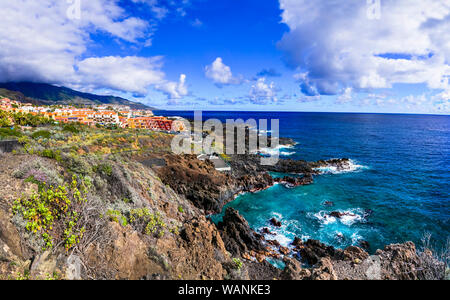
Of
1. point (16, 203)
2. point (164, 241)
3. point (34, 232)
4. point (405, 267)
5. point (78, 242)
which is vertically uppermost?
point (16, 203)

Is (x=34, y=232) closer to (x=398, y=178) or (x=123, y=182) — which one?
(x=123, y=182)

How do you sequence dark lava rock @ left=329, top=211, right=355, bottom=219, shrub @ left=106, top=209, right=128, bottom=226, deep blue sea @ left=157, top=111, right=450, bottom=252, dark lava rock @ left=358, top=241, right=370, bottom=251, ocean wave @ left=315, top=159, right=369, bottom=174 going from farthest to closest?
ocean wave @ left=315, top=159, right=369, bottom=174
dark lava rock @ left=329, top=211, right=355, bottom=219
deep blue sea @ left=157, top=111, right=450, bottom=252
dark lava rock @ left=358, top=241, right=370, bottom=251
shrub @ left=106, top=209, right=128, bottom=226

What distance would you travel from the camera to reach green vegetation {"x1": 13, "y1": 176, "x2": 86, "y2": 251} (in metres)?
7.72

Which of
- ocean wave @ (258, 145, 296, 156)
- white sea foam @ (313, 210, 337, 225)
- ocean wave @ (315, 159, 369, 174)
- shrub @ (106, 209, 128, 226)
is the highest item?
shrub @ (106, 209, 128, 226)

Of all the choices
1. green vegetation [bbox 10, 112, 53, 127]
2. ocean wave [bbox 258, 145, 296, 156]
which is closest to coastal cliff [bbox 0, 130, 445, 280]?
ocean wave [bbox 258, 145, 296, 156]

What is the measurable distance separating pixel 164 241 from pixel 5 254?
5.86 metres

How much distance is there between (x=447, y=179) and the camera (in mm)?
37000

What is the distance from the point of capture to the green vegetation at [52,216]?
7.72 m

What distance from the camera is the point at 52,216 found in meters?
8.23

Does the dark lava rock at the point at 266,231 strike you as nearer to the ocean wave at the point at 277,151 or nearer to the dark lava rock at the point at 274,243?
the dark lava rock at the point at 274,243

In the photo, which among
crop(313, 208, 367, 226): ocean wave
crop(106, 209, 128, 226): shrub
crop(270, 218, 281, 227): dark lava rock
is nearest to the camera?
crop(106, 209, 128, 226): shrub

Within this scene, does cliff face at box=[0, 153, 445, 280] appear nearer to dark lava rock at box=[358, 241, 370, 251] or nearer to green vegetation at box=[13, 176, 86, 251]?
green vegetation at box=[13, 176, 86, 251]

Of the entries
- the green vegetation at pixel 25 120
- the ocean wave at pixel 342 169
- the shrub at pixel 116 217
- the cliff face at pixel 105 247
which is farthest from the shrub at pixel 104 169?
the green vegetation at pixel 25 120
